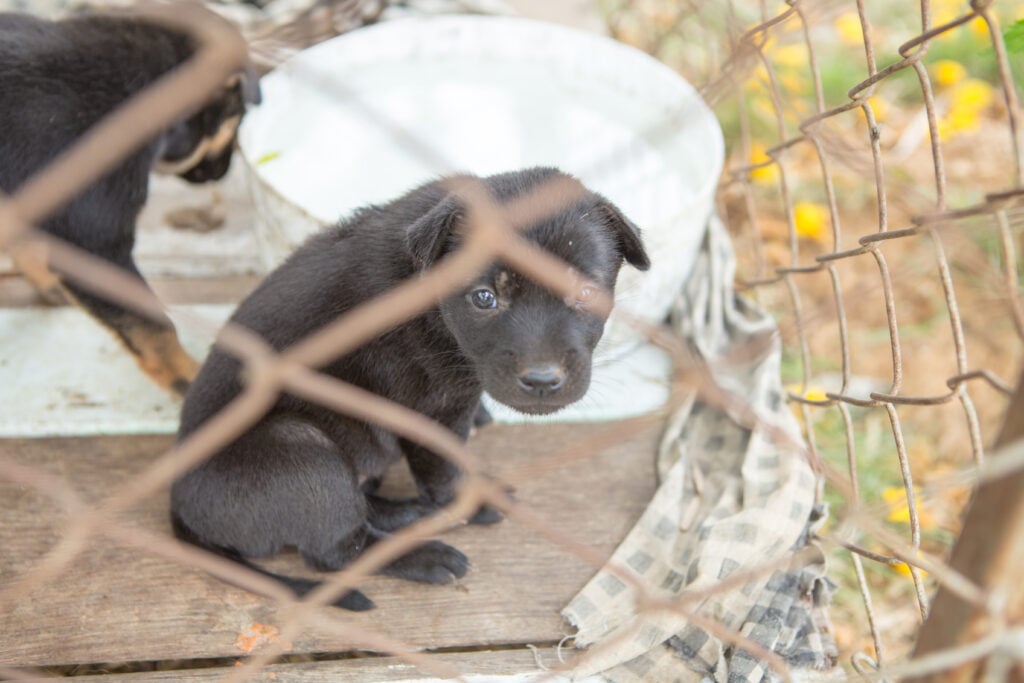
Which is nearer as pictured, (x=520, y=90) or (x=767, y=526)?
(x=767, y=526)

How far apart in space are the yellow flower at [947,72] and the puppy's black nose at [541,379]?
12.2 ft

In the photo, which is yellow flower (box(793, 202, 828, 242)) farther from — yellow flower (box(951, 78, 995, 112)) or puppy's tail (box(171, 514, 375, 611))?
puppy's tail (box(171, 514, 375, 611))

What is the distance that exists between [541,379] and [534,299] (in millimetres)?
190

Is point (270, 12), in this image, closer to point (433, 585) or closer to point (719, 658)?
point (433, 585)

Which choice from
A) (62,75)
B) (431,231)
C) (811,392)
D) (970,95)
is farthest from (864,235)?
(62,75)

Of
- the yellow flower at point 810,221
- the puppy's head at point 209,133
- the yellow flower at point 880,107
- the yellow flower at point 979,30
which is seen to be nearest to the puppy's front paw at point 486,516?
the puppy's head at point 209,133

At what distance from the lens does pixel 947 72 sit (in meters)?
4.79

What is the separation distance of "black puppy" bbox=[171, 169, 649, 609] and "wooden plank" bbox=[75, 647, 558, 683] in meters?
0.22

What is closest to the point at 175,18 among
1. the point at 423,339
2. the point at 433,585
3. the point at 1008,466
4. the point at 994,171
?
the point at 1008,466

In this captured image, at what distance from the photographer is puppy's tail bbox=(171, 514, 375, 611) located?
2490mm

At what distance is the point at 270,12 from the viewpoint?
421cm

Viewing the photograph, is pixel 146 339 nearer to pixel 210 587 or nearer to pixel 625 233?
pixel 210 587

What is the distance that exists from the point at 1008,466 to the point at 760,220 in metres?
3.93

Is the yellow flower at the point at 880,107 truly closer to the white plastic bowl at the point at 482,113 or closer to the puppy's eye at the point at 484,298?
the white plastic bowl at the point at 482,113
